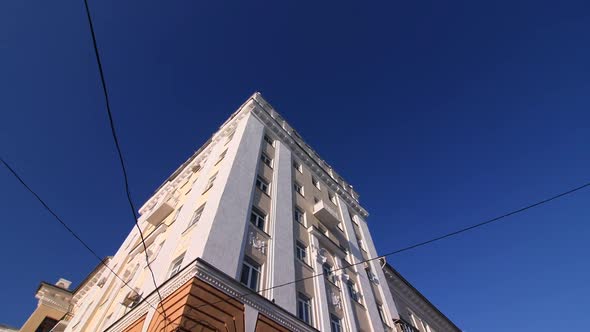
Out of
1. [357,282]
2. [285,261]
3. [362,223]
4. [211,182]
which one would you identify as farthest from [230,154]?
→ [362,223]

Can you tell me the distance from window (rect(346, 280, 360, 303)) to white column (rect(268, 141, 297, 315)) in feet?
15.9

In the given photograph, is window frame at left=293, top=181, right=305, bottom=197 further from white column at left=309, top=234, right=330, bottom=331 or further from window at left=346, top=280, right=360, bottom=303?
window at left=346, top=280, right=360, bottom=303

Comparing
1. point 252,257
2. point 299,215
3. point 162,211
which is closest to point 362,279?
point 299,215

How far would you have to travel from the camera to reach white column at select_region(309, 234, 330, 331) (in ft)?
43.9

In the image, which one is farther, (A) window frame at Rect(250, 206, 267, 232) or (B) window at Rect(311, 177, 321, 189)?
(B) window at Rect(311, 177, 321, 189)

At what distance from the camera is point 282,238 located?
15.1 meters

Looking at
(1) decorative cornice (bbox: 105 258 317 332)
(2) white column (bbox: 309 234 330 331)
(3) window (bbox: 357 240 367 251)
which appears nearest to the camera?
(1) decorative cornice (bbox: 105 258 317 332)

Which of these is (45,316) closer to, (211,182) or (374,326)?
(211,182)

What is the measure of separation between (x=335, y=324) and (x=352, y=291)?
3536 mm

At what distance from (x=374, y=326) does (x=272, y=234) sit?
24.9 feet

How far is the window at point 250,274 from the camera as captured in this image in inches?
467

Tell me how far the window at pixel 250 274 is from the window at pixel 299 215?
548 cm

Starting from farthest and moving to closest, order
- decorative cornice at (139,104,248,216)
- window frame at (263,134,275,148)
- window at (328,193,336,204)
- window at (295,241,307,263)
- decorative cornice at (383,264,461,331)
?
decorative cornice at (383,264,461,331)
window at (328,193,336,204)
decorative cornice at (139,104,248,216)
window frame at (263,134,275,148)
window at (295,241,307,263)

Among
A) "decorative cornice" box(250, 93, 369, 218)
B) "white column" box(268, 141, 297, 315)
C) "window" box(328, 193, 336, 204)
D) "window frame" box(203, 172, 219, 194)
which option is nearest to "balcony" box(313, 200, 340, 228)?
"white column" box(268, 141, 297, 315)
